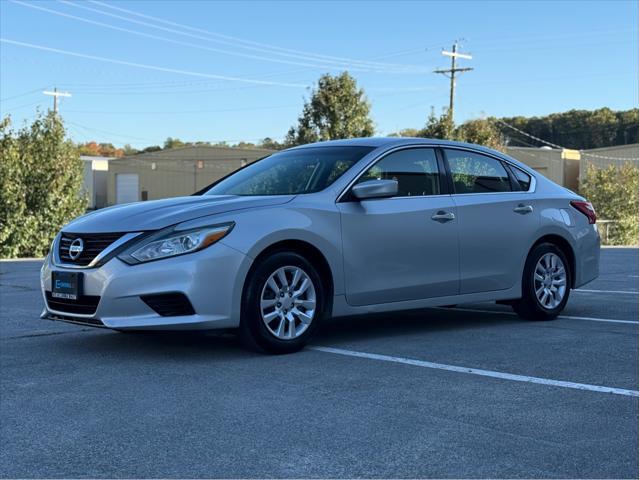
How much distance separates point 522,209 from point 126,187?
74718 millimetres

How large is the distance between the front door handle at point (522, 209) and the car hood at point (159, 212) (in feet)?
7.85

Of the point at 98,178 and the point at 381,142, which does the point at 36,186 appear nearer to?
the point at 381,142

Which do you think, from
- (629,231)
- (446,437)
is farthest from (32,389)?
(629,231)

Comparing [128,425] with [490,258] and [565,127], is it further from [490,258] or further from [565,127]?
[565,127]

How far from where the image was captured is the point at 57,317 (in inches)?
251

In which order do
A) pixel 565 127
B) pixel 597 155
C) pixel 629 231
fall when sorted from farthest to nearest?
pixel 565 127
pixel 597 155
pixel 629 231

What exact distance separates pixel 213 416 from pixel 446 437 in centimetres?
122

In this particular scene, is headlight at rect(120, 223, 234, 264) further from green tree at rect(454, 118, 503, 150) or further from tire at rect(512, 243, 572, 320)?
green tree at rect(454, 118, 503, 150)

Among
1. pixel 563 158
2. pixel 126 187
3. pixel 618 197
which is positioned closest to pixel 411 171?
pixel 618 197

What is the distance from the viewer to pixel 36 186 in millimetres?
23156

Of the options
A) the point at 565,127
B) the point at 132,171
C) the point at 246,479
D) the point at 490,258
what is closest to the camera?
the point at 246,479

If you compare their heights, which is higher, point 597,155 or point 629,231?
point 597,155

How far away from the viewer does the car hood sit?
6.04 m

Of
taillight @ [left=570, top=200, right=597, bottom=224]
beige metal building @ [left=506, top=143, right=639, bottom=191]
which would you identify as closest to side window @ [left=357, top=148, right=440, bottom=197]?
taillight @ [left=570, top=200, right=597, bottom=224]
